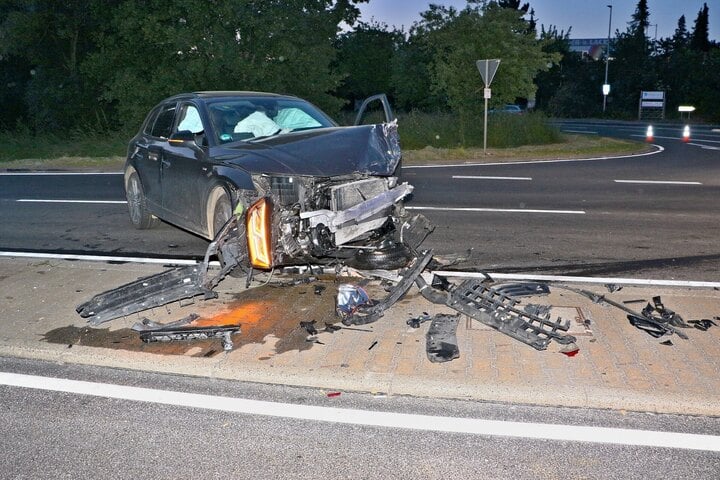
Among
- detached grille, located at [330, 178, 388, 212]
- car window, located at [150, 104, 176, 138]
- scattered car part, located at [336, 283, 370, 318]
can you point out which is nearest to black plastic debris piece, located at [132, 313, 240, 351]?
scattered car part, located at [336, 283, 370, 318]

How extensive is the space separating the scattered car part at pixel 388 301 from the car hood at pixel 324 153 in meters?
0.95

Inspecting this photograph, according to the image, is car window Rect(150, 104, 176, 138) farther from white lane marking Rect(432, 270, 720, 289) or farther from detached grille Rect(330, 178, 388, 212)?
white lane marking Rect(432, 270, 720, 289)

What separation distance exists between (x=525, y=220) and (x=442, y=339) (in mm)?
5739

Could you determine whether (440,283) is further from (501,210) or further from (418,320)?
(501,210)

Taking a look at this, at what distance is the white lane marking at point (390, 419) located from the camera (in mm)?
3969

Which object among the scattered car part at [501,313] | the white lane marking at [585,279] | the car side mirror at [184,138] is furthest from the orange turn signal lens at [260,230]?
the car side mirror at [184,138]

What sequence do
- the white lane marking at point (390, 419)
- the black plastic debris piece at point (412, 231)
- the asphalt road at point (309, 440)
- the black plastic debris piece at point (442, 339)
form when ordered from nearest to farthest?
the asphalt road at point (309, 440), the white lane marking at point (390, 419), the black plastic debris piece at point (442, 339), the black plastic debris piece at point (412, 231)

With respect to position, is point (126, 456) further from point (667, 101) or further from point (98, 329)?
point (667, 101)

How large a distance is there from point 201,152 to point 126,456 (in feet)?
14.2

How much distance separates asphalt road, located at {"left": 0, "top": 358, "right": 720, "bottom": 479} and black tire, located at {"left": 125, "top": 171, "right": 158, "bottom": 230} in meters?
5.29

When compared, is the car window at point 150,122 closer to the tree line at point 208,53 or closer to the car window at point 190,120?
the car window at point 190,120

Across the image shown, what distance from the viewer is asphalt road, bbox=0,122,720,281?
828cm

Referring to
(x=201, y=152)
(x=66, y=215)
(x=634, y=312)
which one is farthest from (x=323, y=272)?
(x=66, y=215)

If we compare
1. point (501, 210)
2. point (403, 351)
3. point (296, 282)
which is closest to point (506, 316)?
point (403, 351)
